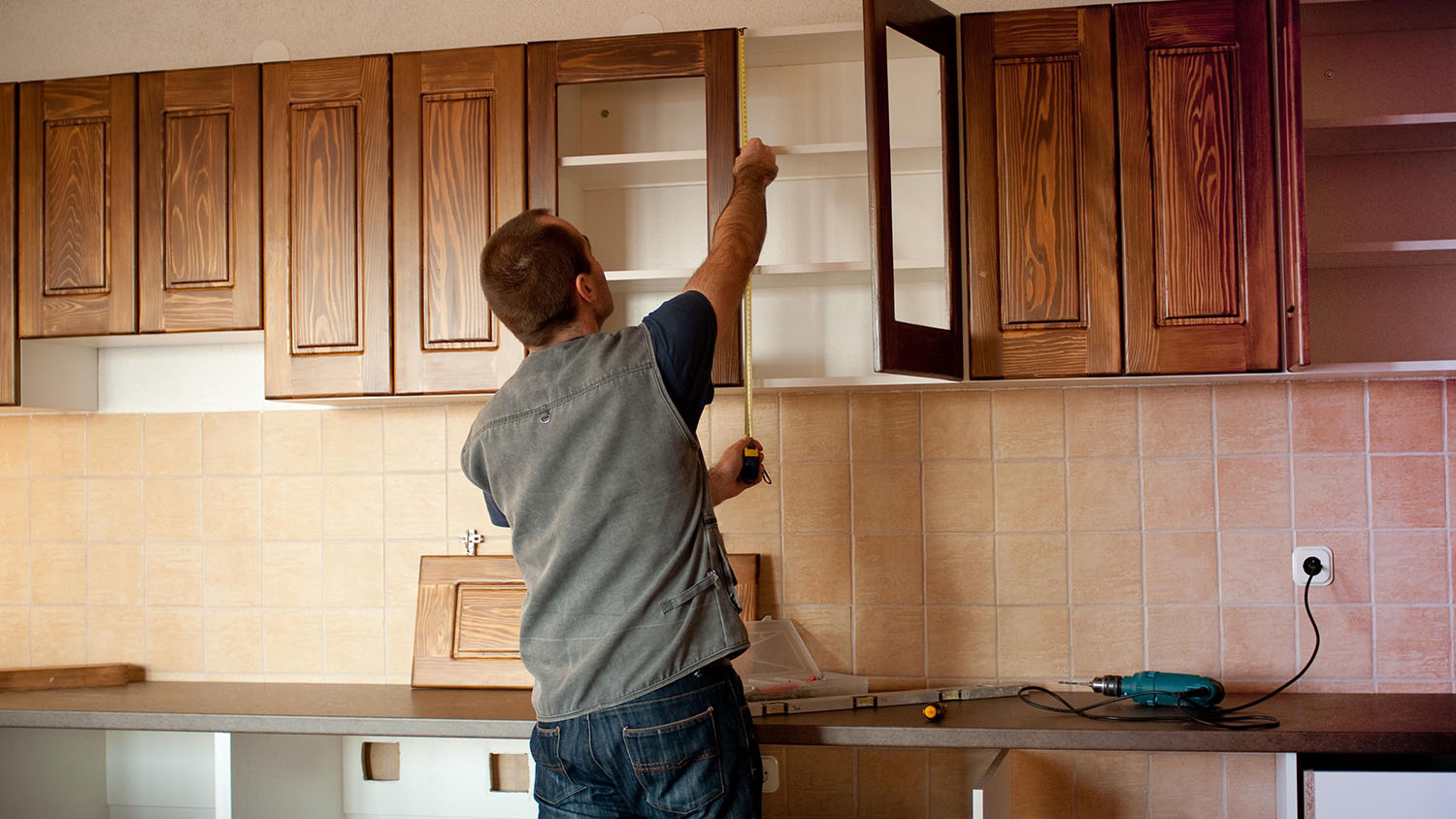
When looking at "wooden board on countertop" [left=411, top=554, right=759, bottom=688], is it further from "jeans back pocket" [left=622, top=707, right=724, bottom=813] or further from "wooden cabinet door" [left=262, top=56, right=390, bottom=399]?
"jeans back pocket" [left=622, top=707, right=724, bottom=813]

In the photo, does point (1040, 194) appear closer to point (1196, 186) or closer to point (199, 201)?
point (1196, 186)

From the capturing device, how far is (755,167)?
194 centimetres

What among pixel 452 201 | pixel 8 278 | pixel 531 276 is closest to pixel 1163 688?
pixel 531 276

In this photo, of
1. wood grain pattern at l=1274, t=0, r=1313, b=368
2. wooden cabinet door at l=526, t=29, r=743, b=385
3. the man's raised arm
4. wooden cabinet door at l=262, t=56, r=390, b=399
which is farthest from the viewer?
wooden cabinet door at l=262, t=56, r=390, b=399

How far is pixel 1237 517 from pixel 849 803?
1.04 m

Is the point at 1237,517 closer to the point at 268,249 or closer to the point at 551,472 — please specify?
the point at 551,472

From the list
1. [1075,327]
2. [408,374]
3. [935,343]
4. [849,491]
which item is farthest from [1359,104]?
[408,374]

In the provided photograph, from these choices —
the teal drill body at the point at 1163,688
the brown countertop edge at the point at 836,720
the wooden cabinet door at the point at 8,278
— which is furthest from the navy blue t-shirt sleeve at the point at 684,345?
the wooden cabinet door at the point at 8,278

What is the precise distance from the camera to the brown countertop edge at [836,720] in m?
1.88

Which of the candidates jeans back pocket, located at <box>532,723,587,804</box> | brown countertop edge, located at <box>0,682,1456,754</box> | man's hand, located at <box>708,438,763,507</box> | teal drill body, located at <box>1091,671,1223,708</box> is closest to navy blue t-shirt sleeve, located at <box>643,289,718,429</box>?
man's hand, located at <box>708,438,763,507</box>

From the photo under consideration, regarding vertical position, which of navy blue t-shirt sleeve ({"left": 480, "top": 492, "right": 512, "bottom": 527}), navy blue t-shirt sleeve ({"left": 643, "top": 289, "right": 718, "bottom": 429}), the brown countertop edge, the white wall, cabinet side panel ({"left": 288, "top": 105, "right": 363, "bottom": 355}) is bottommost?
the brown countertop edge

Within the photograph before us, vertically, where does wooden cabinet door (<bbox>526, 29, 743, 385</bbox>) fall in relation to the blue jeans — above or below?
above

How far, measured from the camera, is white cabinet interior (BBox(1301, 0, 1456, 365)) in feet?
7.60

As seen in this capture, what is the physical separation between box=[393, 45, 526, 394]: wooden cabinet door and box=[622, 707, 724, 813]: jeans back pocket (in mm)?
929
